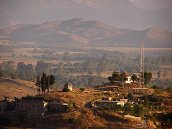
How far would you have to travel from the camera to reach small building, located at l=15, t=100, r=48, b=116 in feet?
233

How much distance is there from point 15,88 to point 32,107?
1528 inches

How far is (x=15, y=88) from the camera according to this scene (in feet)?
362

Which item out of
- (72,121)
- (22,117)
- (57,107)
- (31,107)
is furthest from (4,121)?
(72,121)

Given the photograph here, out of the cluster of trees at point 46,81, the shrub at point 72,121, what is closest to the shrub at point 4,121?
the shrub at point 72,121

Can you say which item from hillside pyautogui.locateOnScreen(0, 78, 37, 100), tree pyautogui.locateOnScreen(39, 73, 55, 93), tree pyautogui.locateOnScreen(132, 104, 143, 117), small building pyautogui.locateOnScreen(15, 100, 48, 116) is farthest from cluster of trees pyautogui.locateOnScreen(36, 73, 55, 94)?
hillside pyautogui.locateOnScreen(0, 78, 37, 100)

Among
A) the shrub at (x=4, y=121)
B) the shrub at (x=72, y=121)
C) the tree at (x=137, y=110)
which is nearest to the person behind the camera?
the shrub at (x=72, y=121)

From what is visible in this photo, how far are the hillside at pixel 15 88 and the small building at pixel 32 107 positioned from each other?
2658cm

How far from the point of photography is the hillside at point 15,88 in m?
104

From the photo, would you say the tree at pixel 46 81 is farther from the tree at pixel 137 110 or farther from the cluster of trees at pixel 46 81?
the tree at pixel 137 110

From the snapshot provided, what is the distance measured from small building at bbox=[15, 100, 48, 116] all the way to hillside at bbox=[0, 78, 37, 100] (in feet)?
87.2

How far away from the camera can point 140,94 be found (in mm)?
78312

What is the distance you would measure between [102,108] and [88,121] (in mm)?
2948

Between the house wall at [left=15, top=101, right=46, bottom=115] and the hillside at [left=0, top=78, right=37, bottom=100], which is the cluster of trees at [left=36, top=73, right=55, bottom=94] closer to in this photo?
the house wall at [left=15, top=101, right=46, bottom=115]

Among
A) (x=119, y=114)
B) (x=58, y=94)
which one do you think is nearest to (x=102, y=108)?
(x=119, y=114)
